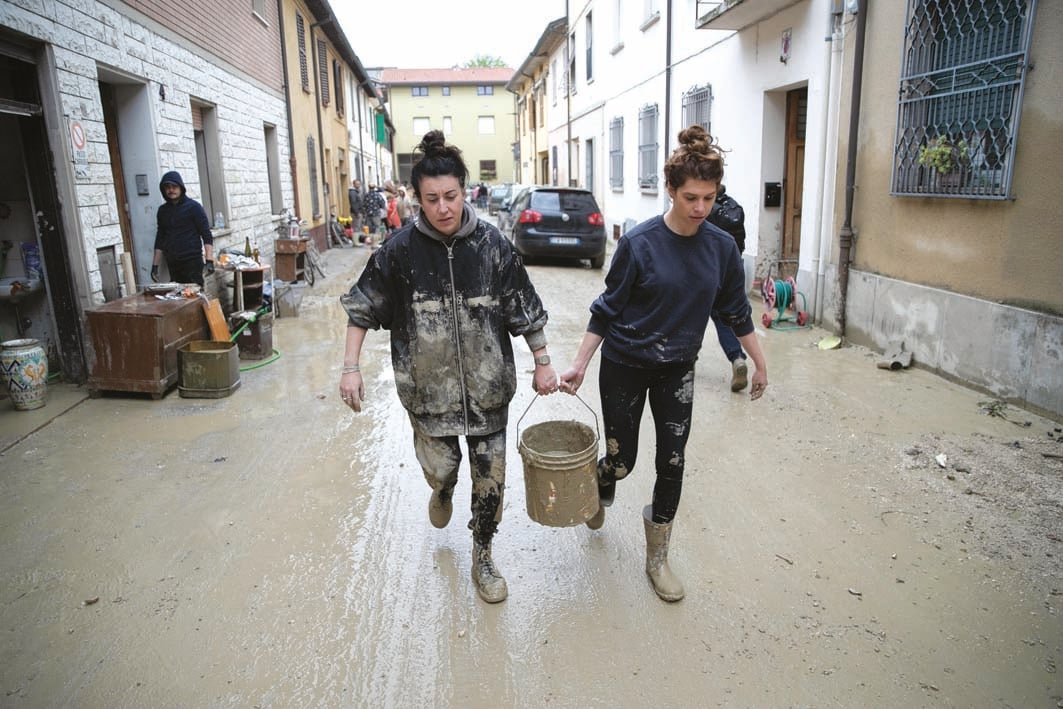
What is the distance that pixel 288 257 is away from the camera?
11.5m

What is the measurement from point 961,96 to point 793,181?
148 inches

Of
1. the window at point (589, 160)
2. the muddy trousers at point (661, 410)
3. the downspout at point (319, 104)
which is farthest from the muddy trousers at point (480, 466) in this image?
the window at point (589, 160)

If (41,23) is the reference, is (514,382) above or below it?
below

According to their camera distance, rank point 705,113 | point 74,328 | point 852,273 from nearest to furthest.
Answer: point 74,328
point 852,273
point 705,113

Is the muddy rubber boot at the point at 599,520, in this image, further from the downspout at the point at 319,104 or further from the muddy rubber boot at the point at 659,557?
the downspout at the point at 319,104

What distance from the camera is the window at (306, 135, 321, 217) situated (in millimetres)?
16062

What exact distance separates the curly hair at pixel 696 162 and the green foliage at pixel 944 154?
382 centimetres

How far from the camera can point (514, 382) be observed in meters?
2.97

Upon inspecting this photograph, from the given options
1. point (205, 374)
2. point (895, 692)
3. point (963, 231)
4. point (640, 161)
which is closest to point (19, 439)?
point (205, 374)

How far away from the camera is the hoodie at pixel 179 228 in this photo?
23.5ft

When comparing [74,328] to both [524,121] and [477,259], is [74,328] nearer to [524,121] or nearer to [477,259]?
[477,259]

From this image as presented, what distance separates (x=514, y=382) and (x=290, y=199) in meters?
12.1

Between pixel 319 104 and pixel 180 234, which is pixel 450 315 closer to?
pixel 180 234

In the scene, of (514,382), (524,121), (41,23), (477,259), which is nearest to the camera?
(477,259)
